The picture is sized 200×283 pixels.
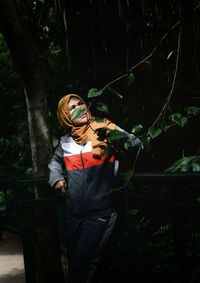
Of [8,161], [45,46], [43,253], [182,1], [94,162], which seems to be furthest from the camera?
[8,161]

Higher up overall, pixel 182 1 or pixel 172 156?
pixel 182 1

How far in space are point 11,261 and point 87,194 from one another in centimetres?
396

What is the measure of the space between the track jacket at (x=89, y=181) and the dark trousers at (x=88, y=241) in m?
0.06

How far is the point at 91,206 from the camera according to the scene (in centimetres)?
361

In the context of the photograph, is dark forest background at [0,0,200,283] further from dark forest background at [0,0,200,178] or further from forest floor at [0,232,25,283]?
forest floor at [0,232,25,283]

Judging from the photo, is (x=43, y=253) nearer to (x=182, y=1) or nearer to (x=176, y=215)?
(x=176, y=215)

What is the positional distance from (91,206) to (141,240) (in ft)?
1.67

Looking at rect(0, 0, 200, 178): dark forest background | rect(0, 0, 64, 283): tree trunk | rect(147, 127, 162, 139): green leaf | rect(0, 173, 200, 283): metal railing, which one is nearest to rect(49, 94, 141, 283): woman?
rect(0, 173, 200, 283): metal railing

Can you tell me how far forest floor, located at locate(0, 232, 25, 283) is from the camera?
6.14 metres

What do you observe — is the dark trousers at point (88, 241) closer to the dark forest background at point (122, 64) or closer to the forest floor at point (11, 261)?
the dark forest background at point (122, 64)

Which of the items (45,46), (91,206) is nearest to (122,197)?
(91,206)

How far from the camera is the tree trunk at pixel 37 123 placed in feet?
15.7

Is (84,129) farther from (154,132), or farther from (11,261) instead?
(11,261)

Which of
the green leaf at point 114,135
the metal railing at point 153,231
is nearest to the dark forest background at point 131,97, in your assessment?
the metal railing at point 153,231
